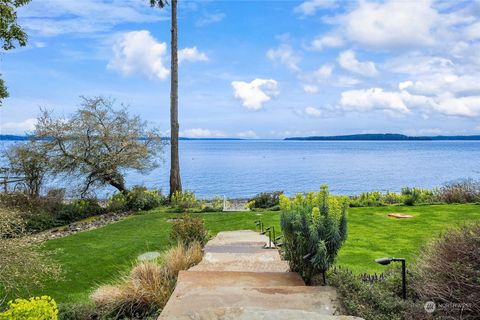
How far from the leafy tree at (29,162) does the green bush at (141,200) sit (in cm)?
339

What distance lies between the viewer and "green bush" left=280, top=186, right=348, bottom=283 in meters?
4.75

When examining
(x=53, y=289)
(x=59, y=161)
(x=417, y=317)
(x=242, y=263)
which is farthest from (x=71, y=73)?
(x=417, y=317)

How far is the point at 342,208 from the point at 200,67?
2035 centimetres

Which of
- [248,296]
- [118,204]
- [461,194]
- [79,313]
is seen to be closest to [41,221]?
[118,204]

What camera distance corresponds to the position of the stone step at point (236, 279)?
473 centimetres

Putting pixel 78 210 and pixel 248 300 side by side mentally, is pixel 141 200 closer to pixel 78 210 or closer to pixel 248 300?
pixel 78 210

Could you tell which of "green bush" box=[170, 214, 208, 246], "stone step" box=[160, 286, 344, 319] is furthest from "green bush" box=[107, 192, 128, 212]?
"stone step" box=[160, 286, 344, 319]

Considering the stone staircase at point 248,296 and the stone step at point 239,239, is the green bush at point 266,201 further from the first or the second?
the stone staircase at point 248,296

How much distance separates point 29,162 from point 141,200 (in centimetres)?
447

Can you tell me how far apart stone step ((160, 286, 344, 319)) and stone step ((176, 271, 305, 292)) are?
0.26 m

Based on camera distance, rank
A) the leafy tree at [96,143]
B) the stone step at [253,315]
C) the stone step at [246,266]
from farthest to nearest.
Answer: the leafy tree at [96,143]
the stone step at [246,266]
the stone step at [253,315]

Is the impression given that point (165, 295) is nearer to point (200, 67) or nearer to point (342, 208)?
point (342, 208)

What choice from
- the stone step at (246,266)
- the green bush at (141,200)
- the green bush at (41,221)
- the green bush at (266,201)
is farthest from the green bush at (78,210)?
the stone step at (246,266)
